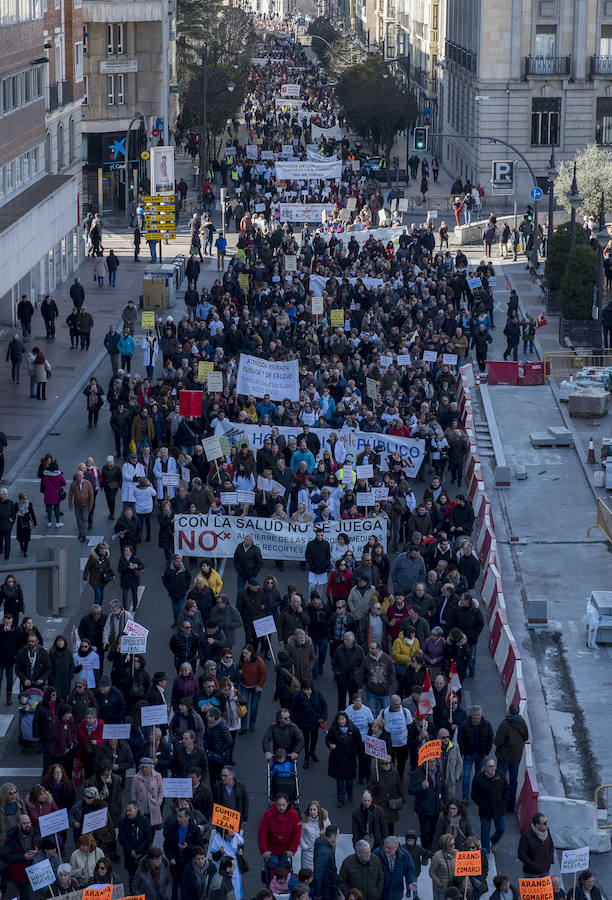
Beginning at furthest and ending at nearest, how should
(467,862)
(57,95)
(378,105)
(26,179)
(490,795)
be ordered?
(378,105), (57,95), (26,179), (490,795), (467,862)

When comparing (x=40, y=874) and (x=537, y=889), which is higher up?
(x=537, y=889)

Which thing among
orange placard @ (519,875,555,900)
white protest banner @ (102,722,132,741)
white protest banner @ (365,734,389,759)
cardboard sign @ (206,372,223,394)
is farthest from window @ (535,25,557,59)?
orange placard @ (519,875,555,900)

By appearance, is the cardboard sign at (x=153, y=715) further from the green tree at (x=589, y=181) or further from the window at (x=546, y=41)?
the window at (x=546, y=41)

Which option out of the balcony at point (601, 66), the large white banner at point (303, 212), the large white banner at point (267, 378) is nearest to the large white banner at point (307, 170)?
the large white banner at point (303, 212)

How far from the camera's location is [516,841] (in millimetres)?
17859

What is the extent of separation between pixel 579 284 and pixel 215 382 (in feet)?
55.4

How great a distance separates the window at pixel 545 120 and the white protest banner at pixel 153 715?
201ft

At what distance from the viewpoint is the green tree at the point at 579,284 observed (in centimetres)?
4566

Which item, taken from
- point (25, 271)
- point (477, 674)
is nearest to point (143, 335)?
point (25, 271)

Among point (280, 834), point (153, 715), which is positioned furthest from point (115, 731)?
point (280, 834)

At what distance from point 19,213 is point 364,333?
1000 centimetres

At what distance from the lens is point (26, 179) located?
46.0 m

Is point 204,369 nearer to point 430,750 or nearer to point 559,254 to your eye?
point 430,750

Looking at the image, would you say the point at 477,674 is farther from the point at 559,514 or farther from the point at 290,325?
the point at 290,325
